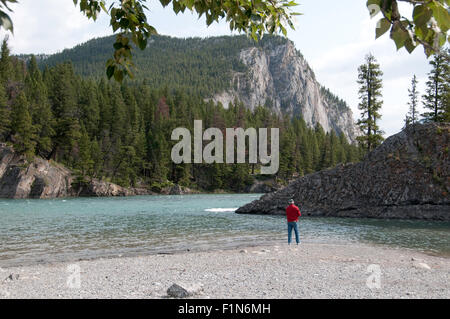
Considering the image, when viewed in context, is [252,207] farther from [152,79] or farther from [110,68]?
[152,79]

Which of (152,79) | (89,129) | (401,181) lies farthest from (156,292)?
(152,79)

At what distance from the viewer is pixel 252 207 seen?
31672mm

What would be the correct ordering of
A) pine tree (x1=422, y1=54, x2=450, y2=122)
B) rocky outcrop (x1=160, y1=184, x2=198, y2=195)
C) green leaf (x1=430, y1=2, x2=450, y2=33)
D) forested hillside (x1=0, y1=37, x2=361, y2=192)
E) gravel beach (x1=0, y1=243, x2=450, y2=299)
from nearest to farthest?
1. green leaf (x1=430, y1=2, x2=450, y2=33)
2. gravel beach (x1=0, y1=243, x2=450, y2=299)
3. pine tree (x1=422, y1=54, x2=450, y2=122)
4. forested hillside (x1=0, y1=37, x2=361, y2=192)
5. rocky outcrop (x1=160, y1=184, x2=198, y2=195)

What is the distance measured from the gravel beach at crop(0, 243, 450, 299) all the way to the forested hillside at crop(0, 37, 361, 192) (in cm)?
5477

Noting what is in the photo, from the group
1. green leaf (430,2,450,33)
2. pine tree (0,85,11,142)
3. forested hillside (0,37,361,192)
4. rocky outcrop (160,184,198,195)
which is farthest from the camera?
rocky outcrop (160,184,198,195)

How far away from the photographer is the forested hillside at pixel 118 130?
65938 mm

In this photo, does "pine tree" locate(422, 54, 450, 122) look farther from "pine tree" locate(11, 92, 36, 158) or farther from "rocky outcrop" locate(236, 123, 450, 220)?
"pine tree" locate(11, 92, 36, 158)

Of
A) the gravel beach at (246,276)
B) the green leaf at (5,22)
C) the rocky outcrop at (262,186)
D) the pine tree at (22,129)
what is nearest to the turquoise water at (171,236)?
the gravel beach at (246,276)

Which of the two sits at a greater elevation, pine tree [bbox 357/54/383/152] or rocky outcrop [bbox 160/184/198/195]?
pine tree [bbox 357/54/383/152]

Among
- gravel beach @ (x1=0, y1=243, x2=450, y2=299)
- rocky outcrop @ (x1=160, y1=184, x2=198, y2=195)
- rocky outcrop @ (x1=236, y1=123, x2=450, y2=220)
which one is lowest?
rocky outcrop @ (x1=160, y1=184, x2=198, y2=195)

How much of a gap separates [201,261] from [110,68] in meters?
9.55

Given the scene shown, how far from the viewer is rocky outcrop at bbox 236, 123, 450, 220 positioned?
25672 millimetres

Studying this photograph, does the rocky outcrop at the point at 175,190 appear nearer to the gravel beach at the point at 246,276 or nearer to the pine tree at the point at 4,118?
the pine tree at the point at 4,118

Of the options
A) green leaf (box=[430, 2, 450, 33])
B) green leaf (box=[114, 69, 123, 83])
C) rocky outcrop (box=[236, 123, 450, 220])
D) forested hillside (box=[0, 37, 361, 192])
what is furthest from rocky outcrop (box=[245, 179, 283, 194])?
green leaf (box=[430, 2, 450, 33])
